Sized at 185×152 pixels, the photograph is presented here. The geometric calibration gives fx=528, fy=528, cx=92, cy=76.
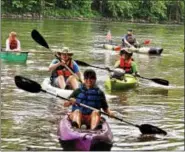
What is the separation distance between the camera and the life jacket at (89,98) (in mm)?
7961

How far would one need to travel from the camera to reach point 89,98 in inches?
315

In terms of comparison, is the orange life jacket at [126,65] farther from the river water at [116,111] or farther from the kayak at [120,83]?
the river water at [116,111]

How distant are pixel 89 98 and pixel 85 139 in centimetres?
90

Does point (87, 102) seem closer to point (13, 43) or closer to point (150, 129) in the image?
point (150, 129)

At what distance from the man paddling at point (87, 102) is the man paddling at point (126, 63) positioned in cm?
523

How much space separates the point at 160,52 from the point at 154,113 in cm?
1331

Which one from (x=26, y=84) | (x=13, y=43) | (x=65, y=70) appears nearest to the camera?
(x=26, y=84)

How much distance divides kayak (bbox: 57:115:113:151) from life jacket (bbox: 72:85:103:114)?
13.6 inches

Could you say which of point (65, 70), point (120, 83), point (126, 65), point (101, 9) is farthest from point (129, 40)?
point (101, 9)

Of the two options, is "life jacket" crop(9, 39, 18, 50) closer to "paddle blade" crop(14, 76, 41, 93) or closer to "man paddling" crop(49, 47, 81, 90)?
"man paddling" crop(49, 47, 81, 90)

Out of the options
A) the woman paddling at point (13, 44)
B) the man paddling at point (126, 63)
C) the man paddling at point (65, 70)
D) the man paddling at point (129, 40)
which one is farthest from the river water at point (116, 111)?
the man paddling at point (129, 40)

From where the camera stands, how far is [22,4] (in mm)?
57281

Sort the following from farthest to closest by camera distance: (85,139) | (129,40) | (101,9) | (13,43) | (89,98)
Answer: (101,9), (129,40), (13,43), (89,98), (85,139)

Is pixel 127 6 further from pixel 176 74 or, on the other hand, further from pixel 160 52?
pixel 176 74
